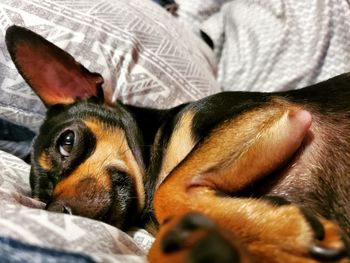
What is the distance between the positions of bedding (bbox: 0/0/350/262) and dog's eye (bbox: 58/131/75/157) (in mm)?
180

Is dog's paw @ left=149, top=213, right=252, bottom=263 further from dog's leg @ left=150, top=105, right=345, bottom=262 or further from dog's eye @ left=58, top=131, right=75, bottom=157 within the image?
dog's eye @ left=58, top=131, right=75, bottom=157

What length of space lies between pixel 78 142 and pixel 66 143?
62mm

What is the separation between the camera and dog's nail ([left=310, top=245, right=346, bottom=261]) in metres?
1.04

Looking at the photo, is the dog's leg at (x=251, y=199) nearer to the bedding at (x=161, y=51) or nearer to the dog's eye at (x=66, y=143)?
the bedding at (x=161, y=51)

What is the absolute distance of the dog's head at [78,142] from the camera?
1578 millimetres

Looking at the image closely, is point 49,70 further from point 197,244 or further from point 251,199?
point 197,244

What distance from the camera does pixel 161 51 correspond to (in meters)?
2.22

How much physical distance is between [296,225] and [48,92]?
1195 millimetres

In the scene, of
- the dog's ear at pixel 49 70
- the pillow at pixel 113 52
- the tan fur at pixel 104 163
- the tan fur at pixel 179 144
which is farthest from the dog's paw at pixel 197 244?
the pillow at pixel 113 52

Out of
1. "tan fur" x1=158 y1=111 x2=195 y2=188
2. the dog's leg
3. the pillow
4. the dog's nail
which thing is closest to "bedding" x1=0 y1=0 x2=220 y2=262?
the pillow

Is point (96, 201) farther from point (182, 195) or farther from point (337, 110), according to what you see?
point (337, 110)

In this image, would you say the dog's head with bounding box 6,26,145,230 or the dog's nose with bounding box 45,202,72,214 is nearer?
the dog's nose with bounding box 45,202,72,214

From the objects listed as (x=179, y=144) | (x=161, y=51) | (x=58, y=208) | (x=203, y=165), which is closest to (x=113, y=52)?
(x=161, y=51)

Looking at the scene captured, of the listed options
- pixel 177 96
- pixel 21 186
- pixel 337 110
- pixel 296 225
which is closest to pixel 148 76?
pixel 177 96
